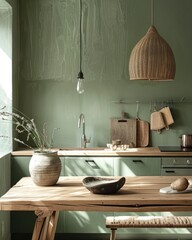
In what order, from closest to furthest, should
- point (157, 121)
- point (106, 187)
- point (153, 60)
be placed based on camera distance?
point (106, 187)
point (153, 60)
point (157, 121)

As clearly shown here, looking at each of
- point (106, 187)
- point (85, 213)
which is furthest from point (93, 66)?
point (106, 187)

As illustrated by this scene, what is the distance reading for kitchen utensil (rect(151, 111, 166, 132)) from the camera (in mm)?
5223

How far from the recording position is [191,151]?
15.6ft

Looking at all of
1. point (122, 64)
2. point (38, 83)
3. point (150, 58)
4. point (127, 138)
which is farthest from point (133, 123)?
point (150, 58)

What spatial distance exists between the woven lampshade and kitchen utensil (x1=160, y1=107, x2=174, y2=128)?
212cm

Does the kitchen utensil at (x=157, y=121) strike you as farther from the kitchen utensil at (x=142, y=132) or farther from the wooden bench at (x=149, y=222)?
the wooden bench at (x=149, y=222)

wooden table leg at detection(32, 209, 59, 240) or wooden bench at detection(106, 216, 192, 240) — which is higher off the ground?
wooden table leg at detection(32, 209, 59, 240)

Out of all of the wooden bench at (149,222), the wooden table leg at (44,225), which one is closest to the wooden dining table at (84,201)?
the wooden table leg at (44,225)

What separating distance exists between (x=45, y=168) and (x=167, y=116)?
260 cm

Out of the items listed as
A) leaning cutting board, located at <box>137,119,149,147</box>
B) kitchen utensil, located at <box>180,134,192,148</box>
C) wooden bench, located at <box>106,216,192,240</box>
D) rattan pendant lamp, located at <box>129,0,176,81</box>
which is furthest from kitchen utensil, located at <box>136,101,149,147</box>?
rattan pendant lamp, located at <box>129,0,176,81</box>

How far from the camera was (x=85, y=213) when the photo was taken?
4.73 metres

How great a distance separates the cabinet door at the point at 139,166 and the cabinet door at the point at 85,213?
12cm

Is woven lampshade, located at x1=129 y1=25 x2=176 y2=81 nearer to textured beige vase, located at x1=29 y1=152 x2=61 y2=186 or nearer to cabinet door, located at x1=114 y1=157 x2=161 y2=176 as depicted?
textured beige vase, located at x1=29 y1=152 x2=61 y2=186

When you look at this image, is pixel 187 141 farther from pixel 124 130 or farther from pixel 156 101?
pixel 124 130
